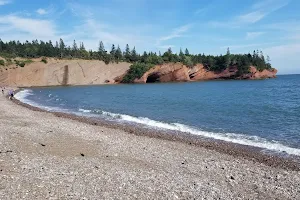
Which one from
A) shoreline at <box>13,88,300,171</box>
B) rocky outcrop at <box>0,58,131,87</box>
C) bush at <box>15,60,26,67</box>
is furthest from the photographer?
bush at <box>15,60,26,67</box>

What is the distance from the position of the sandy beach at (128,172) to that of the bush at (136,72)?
113848mm

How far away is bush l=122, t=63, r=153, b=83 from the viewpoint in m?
132

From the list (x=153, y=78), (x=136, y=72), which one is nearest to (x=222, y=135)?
(x=136, y=72)

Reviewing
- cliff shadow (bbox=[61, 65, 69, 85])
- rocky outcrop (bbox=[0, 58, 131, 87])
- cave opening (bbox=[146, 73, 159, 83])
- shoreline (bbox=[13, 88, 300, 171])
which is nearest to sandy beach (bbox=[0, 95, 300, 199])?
shoreline (bbox=[13, 88, 300, 171])

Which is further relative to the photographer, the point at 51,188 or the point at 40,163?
Result: the point at 40,163

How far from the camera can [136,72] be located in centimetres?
13312

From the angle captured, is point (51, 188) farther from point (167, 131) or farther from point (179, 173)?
point (167, 131)

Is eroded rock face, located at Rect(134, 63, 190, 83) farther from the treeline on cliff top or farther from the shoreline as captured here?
the shoreline

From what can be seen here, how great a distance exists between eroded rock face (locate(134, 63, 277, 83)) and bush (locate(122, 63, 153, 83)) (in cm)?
177

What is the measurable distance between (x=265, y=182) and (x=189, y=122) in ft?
54.4

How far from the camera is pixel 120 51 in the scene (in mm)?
176000

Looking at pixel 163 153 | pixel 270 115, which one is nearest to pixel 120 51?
pixel 270 115

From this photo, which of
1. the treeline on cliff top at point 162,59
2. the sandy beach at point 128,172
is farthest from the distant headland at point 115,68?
the sandy beach at point 128,172

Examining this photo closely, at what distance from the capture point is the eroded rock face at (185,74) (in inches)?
5305
